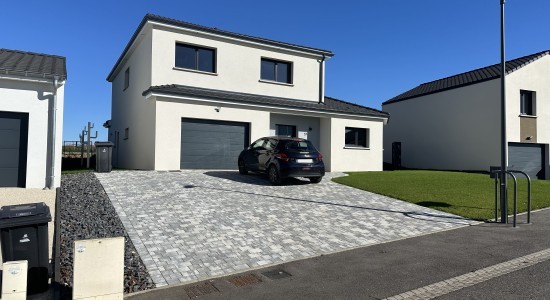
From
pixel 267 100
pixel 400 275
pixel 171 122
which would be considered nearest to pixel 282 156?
pixel 171 122

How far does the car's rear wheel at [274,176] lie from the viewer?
1151 centimetres

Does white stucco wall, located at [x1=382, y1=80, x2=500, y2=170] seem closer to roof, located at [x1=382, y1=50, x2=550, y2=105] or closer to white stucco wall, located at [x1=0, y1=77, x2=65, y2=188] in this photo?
roof, located at [x1=382, y1=50, x2=550, y2=105]

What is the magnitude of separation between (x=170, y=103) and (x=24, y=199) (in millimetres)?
6544

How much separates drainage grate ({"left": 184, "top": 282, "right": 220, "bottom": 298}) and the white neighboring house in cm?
800

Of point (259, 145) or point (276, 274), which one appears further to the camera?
point (259, 145)

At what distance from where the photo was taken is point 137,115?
55.4 ft

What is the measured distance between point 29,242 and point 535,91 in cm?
2612

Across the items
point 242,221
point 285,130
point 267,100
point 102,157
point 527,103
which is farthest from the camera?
point 527,103

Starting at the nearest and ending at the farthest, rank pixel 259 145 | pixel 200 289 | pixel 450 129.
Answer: pixel 200 289 → pixel 259 145 → pixel 450 129

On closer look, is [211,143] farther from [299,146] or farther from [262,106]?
[299,146]

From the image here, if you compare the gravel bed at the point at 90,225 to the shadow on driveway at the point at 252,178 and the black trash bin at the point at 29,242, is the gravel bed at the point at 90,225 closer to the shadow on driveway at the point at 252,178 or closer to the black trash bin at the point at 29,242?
the black trash bin at the point at 29,242

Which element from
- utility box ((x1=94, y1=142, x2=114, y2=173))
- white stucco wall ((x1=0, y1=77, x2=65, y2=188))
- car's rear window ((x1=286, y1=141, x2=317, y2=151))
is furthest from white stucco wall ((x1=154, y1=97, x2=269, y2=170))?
car's rear window ((x1=286, y1=141, x2=317, y2=151))

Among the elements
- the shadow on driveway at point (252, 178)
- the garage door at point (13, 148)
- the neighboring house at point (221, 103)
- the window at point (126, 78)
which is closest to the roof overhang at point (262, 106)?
the neighboring house at point (221, 103)

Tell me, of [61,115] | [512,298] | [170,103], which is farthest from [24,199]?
[512,298]
